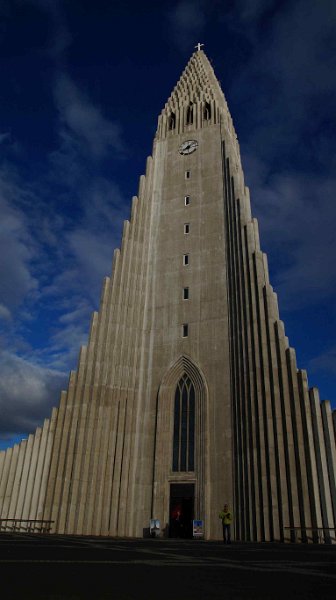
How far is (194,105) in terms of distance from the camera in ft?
124

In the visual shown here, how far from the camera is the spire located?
3641cm

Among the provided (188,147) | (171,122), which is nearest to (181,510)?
(188,147)

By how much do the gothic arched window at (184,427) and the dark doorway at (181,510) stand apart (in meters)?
0.99

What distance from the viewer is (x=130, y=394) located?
26109 millimetres

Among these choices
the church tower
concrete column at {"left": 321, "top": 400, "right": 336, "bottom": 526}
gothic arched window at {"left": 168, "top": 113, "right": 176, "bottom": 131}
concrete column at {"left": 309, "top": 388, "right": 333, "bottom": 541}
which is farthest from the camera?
gothic arched window at {"left": 168, "top": 113, "right": 176, "bottom": 131}

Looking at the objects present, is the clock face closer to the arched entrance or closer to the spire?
the spire

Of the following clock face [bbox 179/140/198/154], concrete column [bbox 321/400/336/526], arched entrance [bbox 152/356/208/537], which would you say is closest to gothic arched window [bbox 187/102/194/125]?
clock face [bbox 179/140/198/154]

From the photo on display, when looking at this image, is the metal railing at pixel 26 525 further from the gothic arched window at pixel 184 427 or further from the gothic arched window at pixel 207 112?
the gothic arched window at pixel 207 112

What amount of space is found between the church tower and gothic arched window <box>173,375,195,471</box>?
76 millimetres

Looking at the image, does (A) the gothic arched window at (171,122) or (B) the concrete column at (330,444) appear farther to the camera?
(A) the gothic arched window at (171,122)

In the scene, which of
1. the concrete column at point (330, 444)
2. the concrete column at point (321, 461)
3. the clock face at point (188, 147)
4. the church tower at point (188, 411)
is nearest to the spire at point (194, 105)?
the clock face at point (188, 147)

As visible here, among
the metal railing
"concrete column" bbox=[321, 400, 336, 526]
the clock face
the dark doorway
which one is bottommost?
the metal railing

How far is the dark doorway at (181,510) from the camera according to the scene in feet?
76.4

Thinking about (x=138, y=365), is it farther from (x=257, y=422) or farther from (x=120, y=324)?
(x=257, y=422)
